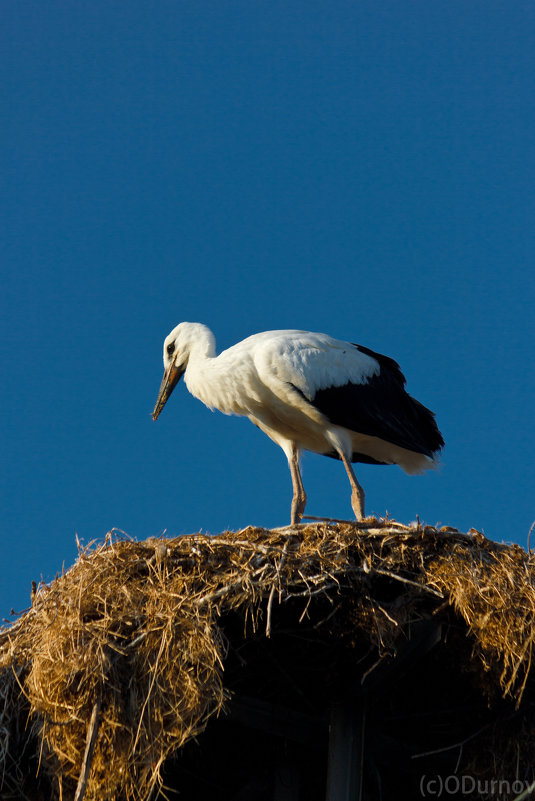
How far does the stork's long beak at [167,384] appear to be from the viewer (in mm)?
9164

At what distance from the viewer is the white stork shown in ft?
25.9

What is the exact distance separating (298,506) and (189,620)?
300 cm

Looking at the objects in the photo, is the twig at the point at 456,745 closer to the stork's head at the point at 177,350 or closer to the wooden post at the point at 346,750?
the wooden post at the point at 346,750

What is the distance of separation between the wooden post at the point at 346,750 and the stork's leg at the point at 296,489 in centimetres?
243

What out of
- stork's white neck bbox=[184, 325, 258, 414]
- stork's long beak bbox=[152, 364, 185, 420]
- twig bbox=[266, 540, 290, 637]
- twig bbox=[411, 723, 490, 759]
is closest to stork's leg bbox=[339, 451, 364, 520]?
stork's white neck bbox=[184, 325, 258, 414]

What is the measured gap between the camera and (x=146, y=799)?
5215 millimetres

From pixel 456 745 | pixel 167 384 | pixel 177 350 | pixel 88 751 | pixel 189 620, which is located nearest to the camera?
pixel 88 751

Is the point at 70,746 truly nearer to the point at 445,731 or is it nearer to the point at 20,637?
the point at 20,637

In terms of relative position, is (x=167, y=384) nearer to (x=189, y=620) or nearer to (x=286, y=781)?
(x=286, y=781)

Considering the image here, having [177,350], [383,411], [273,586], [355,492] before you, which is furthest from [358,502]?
[273,586]

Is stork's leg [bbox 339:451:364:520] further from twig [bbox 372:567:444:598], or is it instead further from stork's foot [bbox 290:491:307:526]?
twig [bbox 372:567:444:598]

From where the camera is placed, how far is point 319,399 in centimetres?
789

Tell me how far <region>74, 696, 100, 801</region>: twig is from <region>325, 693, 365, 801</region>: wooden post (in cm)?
128

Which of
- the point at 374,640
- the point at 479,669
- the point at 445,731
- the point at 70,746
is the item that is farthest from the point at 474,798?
the point at 70,746
